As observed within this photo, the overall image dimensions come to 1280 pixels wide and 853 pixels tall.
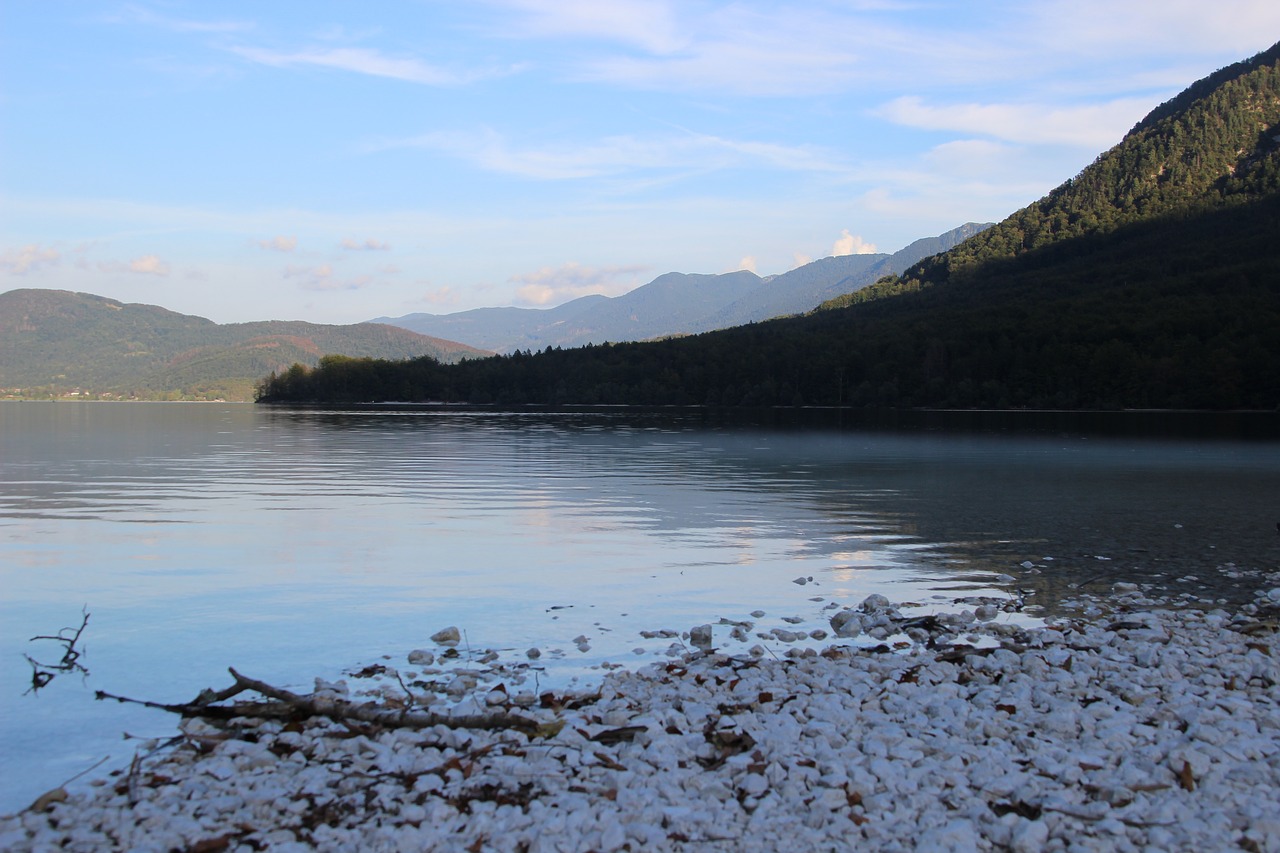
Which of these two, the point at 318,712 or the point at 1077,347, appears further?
the point at 1077,347

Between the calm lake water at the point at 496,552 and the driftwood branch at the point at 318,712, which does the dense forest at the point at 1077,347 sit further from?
the driftwood branch at the point at 318,712

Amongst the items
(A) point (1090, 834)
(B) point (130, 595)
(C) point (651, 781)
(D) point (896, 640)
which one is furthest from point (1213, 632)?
(B) point (130, 595)

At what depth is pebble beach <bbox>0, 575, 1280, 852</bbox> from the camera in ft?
22.7

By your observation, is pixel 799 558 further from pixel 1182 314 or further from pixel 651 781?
pixel 1182 314

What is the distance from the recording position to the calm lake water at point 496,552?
487 inches

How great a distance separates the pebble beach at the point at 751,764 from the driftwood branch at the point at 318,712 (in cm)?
8

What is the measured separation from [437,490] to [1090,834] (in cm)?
2958

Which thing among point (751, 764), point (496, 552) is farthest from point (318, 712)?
point (496, 552)

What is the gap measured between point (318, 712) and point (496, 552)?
456 inches

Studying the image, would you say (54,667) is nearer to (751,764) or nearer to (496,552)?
(751,764)

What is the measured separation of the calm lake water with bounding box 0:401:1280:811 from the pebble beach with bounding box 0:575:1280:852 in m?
1.28

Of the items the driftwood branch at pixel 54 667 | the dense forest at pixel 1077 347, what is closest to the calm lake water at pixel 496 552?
the driftwood branch at pixel 54 667

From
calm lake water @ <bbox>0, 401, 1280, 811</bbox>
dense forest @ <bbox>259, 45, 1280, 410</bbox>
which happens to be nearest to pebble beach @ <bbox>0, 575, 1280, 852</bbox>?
calm lake water @ <bbox>0, 401, 1280, 811</bbox>

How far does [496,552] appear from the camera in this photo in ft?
68.4
